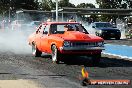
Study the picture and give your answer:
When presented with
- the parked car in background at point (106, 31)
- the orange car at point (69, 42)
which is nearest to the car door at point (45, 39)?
the orange car at point (69, 42)

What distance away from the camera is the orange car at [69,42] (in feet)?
43.7

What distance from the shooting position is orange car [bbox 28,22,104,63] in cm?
1332

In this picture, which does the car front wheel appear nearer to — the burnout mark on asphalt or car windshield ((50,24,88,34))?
car windshield ((50,24,88,34))

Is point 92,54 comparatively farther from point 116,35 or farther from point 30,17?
point 30,17

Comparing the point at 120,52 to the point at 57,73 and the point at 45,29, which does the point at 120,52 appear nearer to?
the point at 45,29

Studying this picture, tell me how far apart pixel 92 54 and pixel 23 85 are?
5051 millimetres

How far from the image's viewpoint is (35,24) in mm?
45125

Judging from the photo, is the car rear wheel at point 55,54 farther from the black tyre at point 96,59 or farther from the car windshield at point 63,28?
the black tyre at point 96,59

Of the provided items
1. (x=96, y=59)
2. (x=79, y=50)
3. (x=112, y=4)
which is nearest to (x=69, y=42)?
(x=79, y=50)

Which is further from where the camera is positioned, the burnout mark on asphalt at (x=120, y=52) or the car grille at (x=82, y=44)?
the burnout mark on asphalt at (x=120, y=52)

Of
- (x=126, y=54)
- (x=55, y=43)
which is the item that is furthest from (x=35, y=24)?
(x=55, y=43)

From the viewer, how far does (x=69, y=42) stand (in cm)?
1328

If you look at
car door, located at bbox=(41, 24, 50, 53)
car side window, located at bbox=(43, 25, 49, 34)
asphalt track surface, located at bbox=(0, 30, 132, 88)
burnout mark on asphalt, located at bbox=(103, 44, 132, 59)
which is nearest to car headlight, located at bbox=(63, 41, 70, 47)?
asphalt track surface, located at bbox=(0, 30, 132, 88)

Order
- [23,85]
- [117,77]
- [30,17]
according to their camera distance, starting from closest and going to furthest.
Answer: [23,85], [117,77], [30,17]
